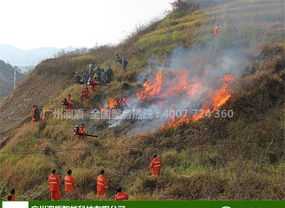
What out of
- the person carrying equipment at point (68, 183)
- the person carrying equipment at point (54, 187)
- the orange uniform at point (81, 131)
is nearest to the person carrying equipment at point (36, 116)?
the orange uniform at point (81, 131)

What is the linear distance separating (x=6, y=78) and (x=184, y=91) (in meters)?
53.0

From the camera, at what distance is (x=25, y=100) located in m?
37.0

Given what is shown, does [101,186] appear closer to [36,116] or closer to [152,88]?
[152,88]

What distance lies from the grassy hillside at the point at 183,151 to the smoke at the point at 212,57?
0.46 meters

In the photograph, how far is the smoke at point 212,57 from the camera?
22.8 m

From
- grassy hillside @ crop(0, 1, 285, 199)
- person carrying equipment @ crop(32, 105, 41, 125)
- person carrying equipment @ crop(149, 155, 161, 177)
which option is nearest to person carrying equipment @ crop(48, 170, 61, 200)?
grassy hillside @ crop(0, 1, 285, 199)

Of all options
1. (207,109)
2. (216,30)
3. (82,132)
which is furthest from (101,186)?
(216,30)

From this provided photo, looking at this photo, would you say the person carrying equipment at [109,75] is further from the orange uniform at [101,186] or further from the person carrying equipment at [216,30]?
the orange uniform at [101,186]

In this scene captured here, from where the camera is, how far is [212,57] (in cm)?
2480

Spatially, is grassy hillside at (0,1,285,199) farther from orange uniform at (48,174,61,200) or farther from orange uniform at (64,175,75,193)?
orange uniform at (48,174,61,200)

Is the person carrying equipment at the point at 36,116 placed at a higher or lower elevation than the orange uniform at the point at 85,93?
lower

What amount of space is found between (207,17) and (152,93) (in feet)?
28.1

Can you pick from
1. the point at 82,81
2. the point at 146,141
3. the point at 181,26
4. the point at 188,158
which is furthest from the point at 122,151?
the point at 181,26

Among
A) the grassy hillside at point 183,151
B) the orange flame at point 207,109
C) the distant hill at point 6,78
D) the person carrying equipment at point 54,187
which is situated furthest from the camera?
the distant hill at point 6,78
